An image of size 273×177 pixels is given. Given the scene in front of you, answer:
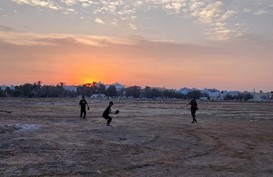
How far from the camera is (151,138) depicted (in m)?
19.0

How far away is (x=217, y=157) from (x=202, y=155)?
0.59 m

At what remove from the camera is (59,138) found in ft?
59.3

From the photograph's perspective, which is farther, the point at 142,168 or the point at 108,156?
the point at 108,156

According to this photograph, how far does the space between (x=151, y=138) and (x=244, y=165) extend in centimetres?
734

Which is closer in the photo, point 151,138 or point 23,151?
point 23,151

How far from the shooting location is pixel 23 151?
45.5 ft

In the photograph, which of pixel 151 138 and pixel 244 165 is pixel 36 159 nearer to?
pixel 244 165

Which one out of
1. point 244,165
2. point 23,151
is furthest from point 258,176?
point 23,151

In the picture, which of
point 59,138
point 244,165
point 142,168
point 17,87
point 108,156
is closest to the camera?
point 142,168

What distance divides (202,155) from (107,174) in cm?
471

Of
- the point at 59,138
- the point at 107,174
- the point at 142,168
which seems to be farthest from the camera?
the point at 59,138

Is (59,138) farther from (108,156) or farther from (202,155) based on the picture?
(202,155)

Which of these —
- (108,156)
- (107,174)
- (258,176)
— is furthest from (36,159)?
(258,176)

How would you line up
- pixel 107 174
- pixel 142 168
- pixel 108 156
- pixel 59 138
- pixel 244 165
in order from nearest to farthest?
pixel 107 174 < pixel 142 168 < pixel 244 165 < pixel 108 156 < pixel 59 138
